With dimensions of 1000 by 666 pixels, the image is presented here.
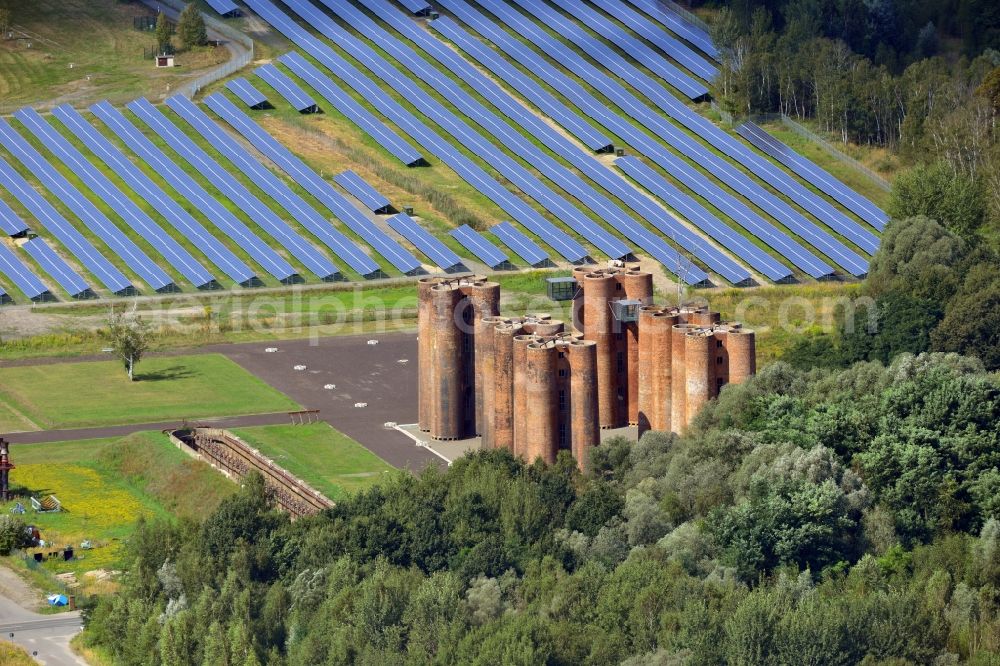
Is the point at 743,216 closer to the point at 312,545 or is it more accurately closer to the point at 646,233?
the point at 646,233

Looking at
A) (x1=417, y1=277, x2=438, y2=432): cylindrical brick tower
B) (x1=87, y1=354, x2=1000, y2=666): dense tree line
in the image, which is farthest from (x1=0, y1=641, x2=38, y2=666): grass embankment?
(x1=417, y1=277, x2=438, y2=432): cylindrical brick tower

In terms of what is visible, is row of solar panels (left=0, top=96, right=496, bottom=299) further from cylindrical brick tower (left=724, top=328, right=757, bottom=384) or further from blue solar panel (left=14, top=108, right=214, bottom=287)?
cylindrical brick tower (left=724, top=328, right=757, bottom=384)

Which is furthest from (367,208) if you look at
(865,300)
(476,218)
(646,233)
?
(865,300)

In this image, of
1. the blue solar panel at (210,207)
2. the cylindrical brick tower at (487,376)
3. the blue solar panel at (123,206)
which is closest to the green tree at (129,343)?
the blue solar panel at (123,206)

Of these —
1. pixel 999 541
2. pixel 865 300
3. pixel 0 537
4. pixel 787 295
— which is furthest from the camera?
pixel 787 295

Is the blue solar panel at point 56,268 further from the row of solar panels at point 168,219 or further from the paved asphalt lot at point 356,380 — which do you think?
the paved asphalt lot at point 356,380
